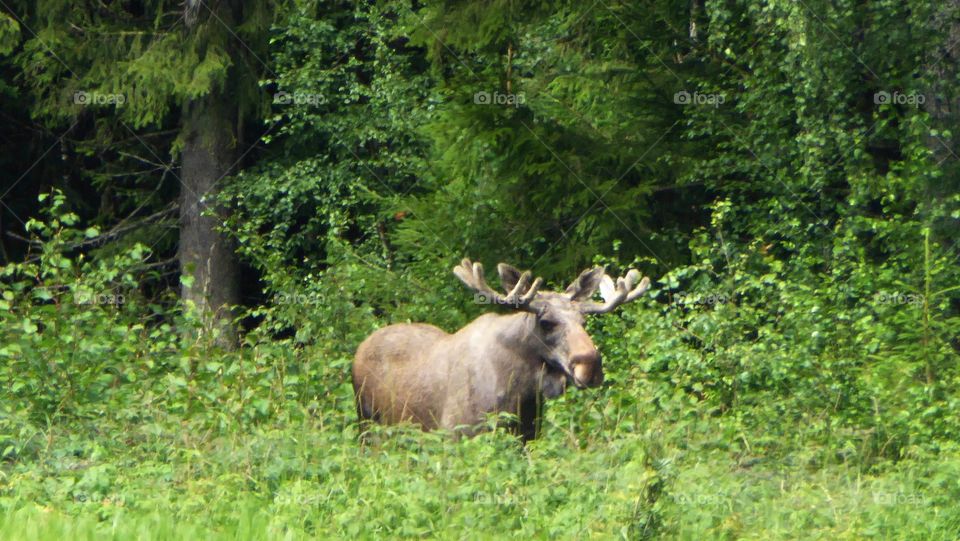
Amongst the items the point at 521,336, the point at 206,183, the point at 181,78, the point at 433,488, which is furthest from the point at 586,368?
the point at 206,183

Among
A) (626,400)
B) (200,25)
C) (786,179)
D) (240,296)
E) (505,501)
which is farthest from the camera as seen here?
(240,296)

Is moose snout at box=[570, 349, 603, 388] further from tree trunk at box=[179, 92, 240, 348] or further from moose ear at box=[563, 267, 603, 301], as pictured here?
tree trunk at box=[179, 92, 240, 348]

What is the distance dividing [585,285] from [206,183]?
32.2 ft

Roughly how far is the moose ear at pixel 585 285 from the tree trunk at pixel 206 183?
9.37 metres

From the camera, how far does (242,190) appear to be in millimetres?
19875

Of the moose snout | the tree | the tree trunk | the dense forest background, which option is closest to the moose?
the moose snout

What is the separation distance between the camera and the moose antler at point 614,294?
36.7 ft

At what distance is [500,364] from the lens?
427 inches

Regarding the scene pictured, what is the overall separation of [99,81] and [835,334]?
34.6ft

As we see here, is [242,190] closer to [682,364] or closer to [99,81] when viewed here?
[99,81]

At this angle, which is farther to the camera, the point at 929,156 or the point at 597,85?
the point at 597,85

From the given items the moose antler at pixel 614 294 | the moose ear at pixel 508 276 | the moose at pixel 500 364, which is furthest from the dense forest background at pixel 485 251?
the moose ear at pixel 508 276

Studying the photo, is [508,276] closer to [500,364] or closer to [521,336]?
[521,336]

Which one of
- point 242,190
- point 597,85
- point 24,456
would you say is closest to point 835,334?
point 597,85
